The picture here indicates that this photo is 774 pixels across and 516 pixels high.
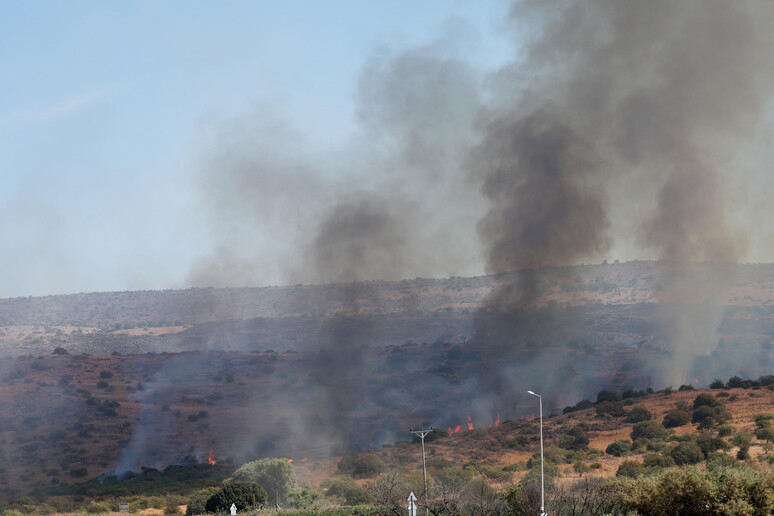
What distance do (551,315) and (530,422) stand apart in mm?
35138

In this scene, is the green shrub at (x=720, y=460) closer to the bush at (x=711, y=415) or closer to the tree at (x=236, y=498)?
the bush at (x=711, y=415)

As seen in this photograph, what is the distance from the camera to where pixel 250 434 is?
298 ft

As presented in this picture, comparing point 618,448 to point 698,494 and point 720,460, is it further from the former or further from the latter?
point 698,494

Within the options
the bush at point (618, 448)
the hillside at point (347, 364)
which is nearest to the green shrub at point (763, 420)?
the bush at point (618, 448)

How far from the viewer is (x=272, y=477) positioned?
2509 inches

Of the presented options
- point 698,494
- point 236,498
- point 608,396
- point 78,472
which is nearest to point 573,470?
point 236,498

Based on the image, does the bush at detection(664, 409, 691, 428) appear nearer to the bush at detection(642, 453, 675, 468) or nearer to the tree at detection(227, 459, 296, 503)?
the bush at detection(642, 453, 675, 468)

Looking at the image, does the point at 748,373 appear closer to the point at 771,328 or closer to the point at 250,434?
the point at 771,328

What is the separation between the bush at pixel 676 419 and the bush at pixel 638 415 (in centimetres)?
251

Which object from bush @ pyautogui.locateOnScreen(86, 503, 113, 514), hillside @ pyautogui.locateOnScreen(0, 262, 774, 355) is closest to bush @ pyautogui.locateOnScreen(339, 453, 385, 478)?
bush @ pyautogui.locateOnScreen(86, 503, 113, 514)

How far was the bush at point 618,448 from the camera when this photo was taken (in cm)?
6569

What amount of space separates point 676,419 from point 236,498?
34048mm

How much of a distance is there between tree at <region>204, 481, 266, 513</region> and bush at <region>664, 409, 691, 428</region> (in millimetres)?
31750

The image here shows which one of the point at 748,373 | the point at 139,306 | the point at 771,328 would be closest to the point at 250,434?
the point at 748,373
